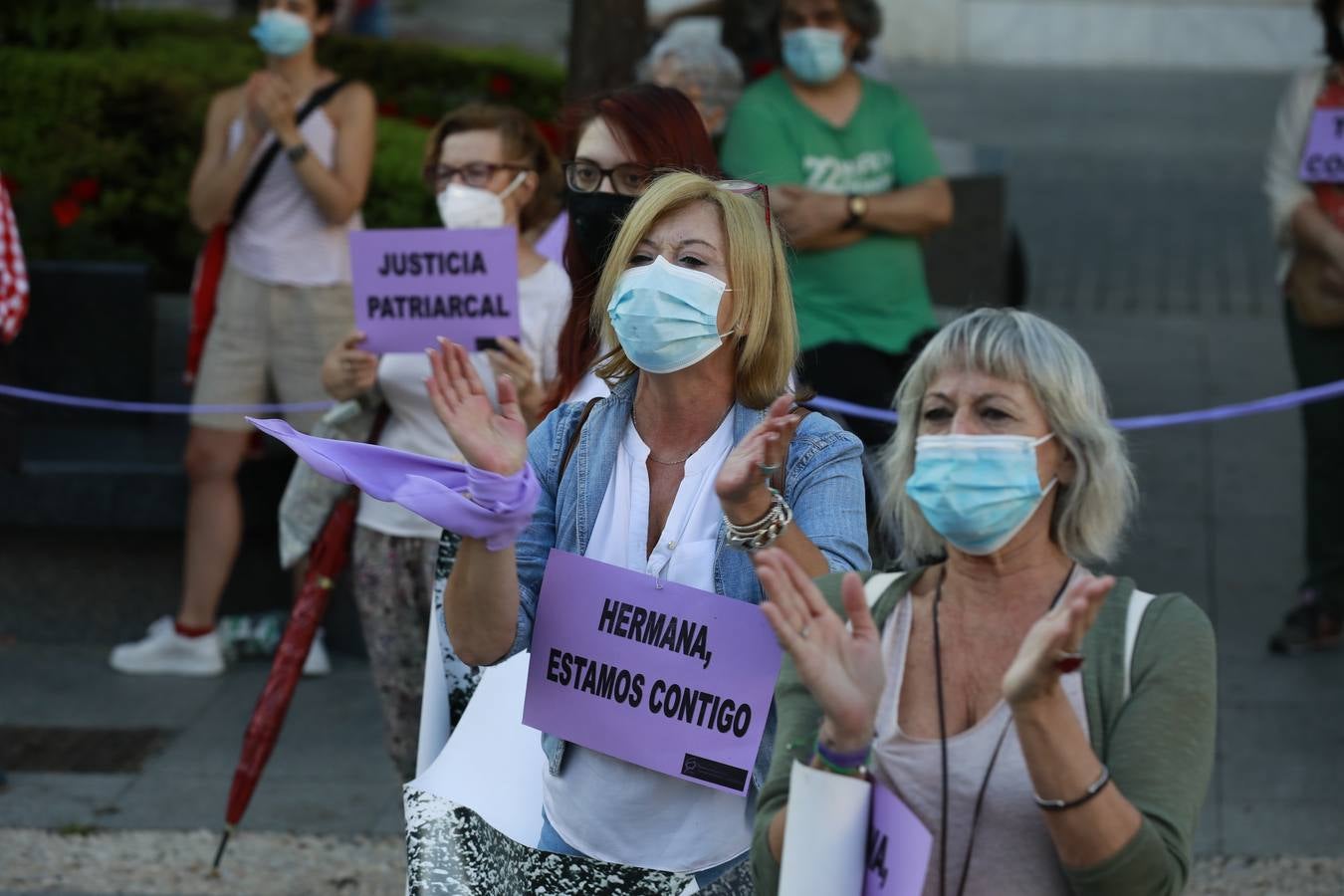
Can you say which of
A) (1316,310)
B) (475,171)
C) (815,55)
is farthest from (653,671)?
(1316,310)

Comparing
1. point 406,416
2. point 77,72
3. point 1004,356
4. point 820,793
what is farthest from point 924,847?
point 77,72

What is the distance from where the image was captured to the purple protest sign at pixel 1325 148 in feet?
21.3

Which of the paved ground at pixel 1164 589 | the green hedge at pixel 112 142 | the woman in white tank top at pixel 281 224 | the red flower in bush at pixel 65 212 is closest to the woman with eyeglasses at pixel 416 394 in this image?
the paved ground at pixel 1164 589

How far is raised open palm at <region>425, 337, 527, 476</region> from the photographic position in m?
2.89

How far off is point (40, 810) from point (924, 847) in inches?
160

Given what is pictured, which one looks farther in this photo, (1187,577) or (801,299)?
(1187,577)

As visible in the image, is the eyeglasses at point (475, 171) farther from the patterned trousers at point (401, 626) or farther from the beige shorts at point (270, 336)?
the beige shorts at point (270, 336)

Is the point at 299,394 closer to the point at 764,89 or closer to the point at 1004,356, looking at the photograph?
the point at 764,89

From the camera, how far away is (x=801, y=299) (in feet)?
20.0

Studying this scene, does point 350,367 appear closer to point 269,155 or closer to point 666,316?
point 666,316

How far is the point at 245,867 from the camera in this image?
18.0 ft

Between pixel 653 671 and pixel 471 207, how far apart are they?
2.15m

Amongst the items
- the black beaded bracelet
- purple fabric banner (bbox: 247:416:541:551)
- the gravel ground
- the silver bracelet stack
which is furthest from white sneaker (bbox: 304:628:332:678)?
the black beaded bracelet

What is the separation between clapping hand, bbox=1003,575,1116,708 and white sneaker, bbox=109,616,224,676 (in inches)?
196
